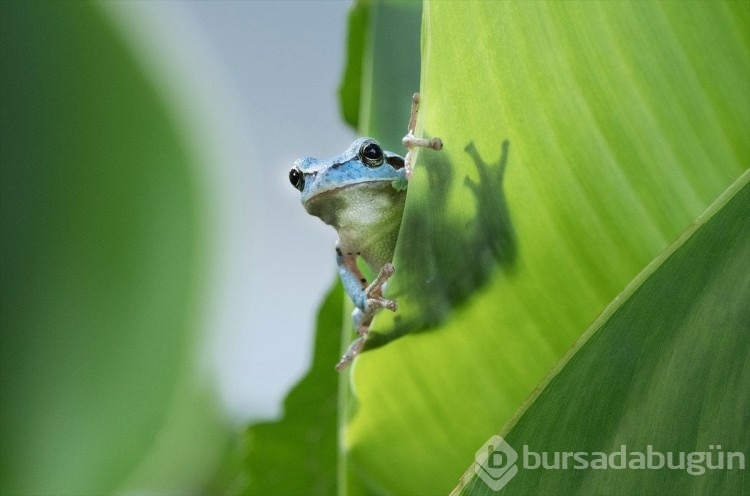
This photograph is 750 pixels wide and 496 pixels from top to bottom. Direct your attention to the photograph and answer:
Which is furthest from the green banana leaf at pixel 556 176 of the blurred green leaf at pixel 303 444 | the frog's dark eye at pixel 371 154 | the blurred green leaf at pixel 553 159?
the blurred green leaf at pixel 303 444

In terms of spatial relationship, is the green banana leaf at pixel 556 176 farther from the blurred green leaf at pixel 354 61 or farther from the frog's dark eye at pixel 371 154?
the blurred green leaf at pixel 354 61

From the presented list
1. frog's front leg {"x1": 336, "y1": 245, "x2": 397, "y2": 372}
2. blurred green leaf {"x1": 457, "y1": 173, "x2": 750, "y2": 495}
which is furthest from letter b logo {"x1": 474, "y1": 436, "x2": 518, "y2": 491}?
frog's front leg {"x1": 336, "y1": 245, "x2": 397, "y2": 372}

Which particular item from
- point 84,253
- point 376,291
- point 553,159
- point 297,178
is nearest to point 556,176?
point 553,159

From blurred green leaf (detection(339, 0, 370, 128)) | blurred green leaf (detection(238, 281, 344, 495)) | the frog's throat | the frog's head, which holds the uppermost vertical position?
blurred green leaf (detection(339, 0, 370, 128))

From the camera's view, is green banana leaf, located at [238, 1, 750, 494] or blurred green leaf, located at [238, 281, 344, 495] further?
blurred green leaf, located at [238, 281, 344, 495]

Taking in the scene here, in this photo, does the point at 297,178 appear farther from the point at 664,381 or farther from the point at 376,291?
the point at 664,381

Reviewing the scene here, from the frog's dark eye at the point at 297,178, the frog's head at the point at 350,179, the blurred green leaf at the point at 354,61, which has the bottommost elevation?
the frog's head at the point at 350,179

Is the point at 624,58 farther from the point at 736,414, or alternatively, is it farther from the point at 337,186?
the point at 337,186

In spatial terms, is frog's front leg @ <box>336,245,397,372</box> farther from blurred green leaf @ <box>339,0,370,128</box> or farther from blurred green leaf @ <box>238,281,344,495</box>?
blurred green leaf @ <box>339,0,370,128</box>
